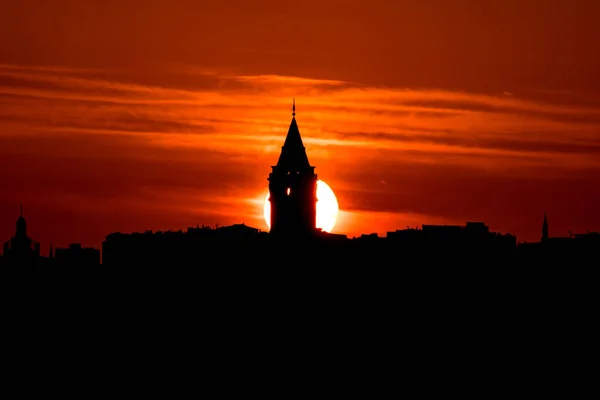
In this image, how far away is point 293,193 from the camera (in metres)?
127

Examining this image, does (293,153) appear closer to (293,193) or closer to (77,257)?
(293,193)

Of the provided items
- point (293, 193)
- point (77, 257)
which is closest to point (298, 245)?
point (293, 193)

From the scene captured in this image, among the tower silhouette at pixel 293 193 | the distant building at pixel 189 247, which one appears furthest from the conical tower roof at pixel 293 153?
the distant building at pixel 189 247

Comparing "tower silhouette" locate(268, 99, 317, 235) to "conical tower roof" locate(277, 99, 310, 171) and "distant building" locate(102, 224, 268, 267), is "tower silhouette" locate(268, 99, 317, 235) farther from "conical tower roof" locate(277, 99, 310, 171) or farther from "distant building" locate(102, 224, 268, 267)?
"distant building" locate(102, 224, 268, 267)

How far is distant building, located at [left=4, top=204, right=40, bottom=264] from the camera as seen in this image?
15838cm

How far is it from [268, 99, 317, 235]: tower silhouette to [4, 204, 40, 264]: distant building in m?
34.7

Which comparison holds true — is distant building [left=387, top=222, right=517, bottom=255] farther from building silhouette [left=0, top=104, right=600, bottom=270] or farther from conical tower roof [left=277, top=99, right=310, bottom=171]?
conical tower roof [left=277, top=99, right=310, bottom=171]

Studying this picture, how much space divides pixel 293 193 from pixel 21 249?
41.1 metres

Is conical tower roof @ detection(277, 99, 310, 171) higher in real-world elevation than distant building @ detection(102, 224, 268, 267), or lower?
higher

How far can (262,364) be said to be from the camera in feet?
394

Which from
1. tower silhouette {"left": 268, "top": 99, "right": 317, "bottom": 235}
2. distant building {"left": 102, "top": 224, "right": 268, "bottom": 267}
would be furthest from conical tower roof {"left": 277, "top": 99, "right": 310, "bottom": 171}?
distant building {"left": 102, "top": 224, "right": 268, "bottom": 267}

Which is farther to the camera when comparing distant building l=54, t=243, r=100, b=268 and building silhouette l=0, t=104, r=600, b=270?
distant building l=54, t=243, r=100, b=268

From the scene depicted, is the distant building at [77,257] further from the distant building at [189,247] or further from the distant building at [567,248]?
the distant building at [567,248]

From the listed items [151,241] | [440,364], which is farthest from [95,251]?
[440,364]
